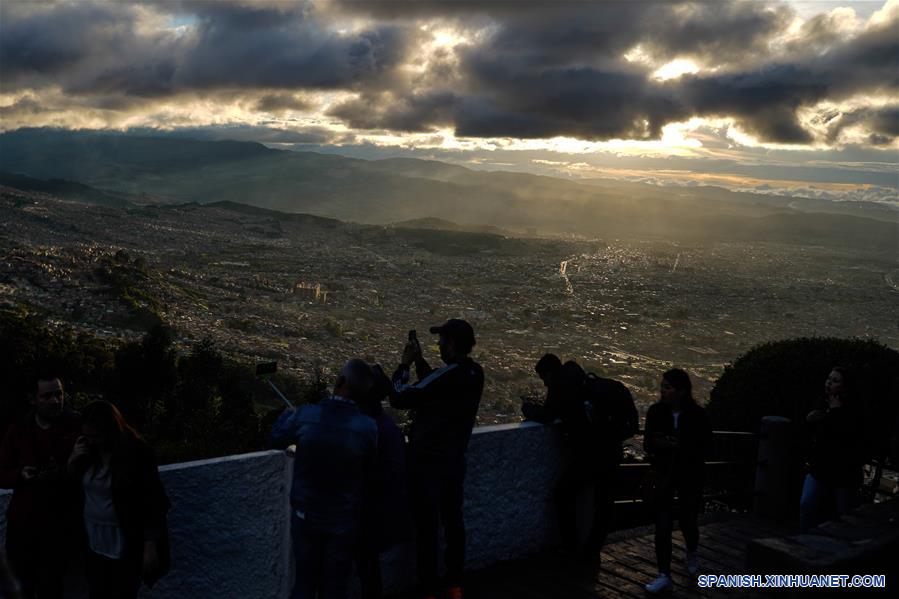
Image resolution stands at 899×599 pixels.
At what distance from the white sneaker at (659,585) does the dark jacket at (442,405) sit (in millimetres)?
1815

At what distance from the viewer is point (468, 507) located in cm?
602

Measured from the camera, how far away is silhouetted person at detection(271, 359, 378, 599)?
4199mm

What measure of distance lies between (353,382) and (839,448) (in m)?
3.92

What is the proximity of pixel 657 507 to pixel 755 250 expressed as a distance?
635ft

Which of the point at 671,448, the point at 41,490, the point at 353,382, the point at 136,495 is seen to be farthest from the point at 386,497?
the point at 671,448

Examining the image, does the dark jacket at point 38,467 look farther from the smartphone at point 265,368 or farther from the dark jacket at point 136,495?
the smartphone at point 265,368

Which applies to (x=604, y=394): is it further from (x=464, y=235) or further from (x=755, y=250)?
(x=755, y=250)

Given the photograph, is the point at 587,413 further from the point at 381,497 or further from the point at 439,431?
the point at 381,497

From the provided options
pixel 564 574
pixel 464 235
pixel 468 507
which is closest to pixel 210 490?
pixel 468 507

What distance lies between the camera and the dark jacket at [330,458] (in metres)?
4.19

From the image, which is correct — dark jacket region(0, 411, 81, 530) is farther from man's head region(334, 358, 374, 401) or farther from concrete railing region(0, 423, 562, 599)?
man's head region(334, 358, 374, 401)

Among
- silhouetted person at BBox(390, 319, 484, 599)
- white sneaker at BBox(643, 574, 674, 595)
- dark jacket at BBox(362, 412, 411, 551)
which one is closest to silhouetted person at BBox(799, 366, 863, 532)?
white sneaker at BBox(643, 574, 674, 595)

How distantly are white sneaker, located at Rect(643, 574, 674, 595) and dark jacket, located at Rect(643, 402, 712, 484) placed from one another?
2.34 feet

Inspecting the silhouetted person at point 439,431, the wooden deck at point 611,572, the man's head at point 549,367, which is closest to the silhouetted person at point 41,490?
the silhouetted person at point 439,431
